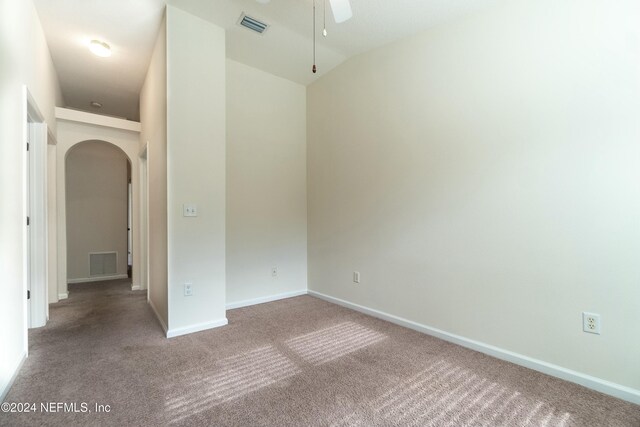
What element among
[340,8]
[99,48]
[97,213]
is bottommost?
[97,213]

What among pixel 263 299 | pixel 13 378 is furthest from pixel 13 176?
pixel 263 299

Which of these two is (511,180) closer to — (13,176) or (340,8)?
(340,8)

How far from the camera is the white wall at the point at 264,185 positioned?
3568 millimetres

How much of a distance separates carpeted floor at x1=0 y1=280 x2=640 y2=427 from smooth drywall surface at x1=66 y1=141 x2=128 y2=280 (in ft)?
9.02

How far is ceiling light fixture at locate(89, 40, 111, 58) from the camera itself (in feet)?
9.95

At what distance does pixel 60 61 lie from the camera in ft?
11.3

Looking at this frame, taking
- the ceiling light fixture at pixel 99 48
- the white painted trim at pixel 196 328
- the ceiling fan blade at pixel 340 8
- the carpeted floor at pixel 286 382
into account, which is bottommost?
the carpeted floor at pixel 286 382

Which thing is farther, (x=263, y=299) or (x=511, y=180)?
(x=263, y=299)

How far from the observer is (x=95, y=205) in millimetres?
5324

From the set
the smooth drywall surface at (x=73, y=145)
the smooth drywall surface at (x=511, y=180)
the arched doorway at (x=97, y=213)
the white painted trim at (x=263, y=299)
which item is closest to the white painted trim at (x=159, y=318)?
the white painted trim at (x=263, y=299)

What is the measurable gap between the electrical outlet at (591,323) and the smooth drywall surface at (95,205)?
6234 mm

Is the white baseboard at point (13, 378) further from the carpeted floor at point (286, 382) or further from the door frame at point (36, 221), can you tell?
the door frame at point (36, 221)

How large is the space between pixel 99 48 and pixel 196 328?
9.92ft

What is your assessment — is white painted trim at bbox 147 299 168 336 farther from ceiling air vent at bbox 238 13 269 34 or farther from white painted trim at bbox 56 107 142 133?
ceiling air vent at bbox 238 13 269 34
